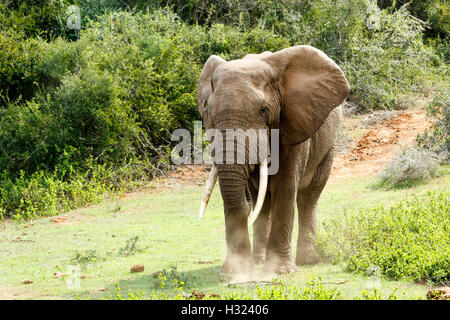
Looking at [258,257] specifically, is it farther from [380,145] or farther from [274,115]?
[380,145]

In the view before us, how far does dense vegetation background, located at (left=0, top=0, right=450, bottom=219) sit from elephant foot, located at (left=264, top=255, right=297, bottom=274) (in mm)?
6351

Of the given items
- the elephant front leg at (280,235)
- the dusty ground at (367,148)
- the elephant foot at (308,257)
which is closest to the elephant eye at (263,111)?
the elephant front leg at (280,235)

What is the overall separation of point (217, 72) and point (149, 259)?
9.81ft

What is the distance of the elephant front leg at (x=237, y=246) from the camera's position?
6.89 metres

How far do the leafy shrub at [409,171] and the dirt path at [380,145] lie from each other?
4.29 ft

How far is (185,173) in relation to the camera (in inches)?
619

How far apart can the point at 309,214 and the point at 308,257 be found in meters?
0.60

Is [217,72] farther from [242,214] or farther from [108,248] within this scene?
[108,248]

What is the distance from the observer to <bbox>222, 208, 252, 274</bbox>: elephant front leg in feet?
22.6

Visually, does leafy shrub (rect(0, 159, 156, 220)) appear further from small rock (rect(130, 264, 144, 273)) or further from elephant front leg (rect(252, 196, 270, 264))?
elephant front leg (rect(252, 196, 270, 264))

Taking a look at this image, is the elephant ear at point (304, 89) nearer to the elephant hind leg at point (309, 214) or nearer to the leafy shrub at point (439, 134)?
the elephant hind leg at point (309, 214)

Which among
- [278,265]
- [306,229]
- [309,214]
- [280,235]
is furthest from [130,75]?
[278,265]

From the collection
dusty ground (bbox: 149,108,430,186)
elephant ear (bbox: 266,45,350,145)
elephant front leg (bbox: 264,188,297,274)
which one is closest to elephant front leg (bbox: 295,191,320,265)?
elephant front leg (bbox: 264,188,297,274)

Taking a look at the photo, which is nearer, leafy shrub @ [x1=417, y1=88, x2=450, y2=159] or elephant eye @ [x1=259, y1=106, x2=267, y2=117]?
elephant eye @ [x1=259, y1=106, x2=267, y2=117]
